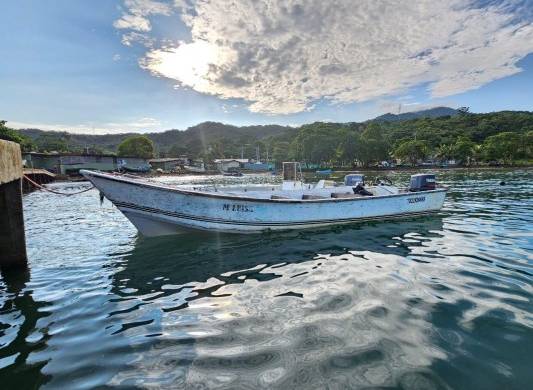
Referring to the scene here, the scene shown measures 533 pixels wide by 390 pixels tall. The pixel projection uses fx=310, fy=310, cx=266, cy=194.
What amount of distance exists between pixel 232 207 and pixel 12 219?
5.77m

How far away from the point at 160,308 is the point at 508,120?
137 meters

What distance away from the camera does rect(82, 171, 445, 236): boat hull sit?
9.98 metres

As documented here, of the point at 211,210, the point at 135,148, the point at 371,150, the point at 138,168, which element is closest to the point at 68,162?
the point at 138,168

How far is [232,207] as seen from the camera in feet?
34.3

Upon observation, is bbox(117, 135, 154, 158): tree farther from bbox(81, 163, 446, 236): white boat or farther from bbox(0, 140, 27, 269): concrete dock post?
bbox(0, 140, 27, 269): concrete dock post

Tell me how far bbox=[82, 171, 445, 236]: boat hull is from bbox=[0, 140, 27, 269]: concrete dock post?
7.83 feet

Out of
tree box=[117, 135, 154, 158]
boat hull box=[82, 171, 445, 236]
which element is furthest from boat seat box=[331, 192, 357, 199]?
tree box=[117, 135, 154, 158]

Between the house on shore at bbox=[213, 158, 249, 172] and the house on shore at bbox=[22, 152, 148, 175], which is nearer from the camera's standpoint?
the house on shore at bbox=[22, 152, 148, 175]

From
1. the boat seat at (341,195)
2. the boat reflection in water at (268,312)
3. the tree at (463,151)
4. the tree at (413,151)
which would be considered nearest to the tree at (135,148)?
the tree at (413,151)

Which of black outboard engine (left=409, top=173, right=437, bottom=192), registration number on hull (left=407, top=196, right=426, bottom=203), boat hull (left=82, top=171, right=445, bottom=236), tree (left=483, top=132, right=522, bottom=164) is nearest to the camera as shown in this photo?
boat hull (left=82, top=171, right=445, bottom=236)

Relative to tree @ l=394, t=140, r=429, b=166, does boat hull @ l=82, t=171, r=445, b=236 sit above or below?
below

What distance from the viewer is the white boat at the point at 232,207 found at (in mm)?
10000

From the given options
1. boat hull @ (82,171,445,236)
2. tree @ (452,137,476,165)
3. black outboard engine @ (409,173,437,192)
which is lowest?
boat hull @ (82,171,445,236)

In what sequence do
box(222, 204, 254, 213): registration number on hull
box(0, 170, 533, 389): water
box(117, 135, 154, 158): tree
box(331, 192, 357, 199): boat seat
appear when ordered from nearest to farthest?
box(0, 170, 533, 389): water
box(222, 204, 254, 213): registration number on hull
box(331, 192, 357, 199): boat seat
box(117, 135, 154, 158): tree
